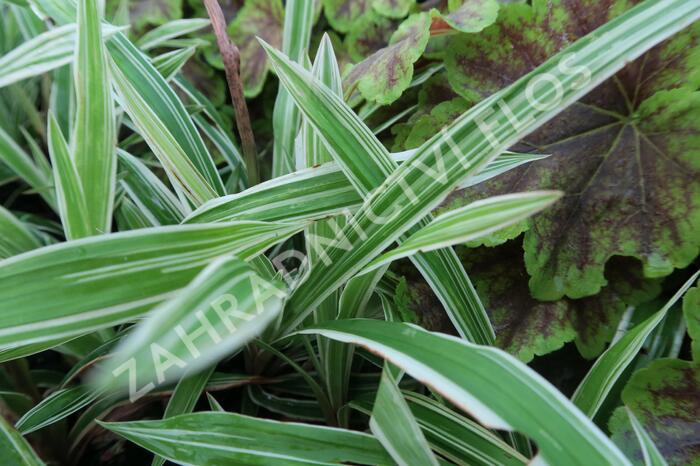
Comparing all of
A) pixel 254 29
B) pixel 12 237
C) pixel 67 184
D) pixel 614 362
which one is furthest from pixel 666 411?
pixel 254 29

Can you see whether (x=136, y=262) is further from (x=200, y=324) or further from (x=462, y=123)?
(x=462, y=123)

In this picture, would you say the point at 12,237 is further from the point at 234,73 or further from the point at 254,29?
the point at 254,29

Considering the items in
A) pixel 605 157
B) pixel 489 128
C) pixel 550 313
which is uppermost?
pixel 489 128

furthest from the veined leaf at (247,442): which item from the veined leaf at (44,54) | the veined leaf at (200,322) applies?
the veined leaf at (44,54)

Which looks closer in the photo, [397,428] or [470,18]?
[397,428]

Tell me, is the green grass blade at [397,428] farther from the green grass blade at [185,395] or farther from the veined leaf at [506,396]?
the green grass blade at [185,395]

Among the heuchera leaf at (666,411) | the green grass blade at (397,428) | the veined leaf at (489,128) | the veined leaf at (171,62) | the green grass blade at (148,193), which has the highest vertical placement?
the veined leaf at (171,62)
